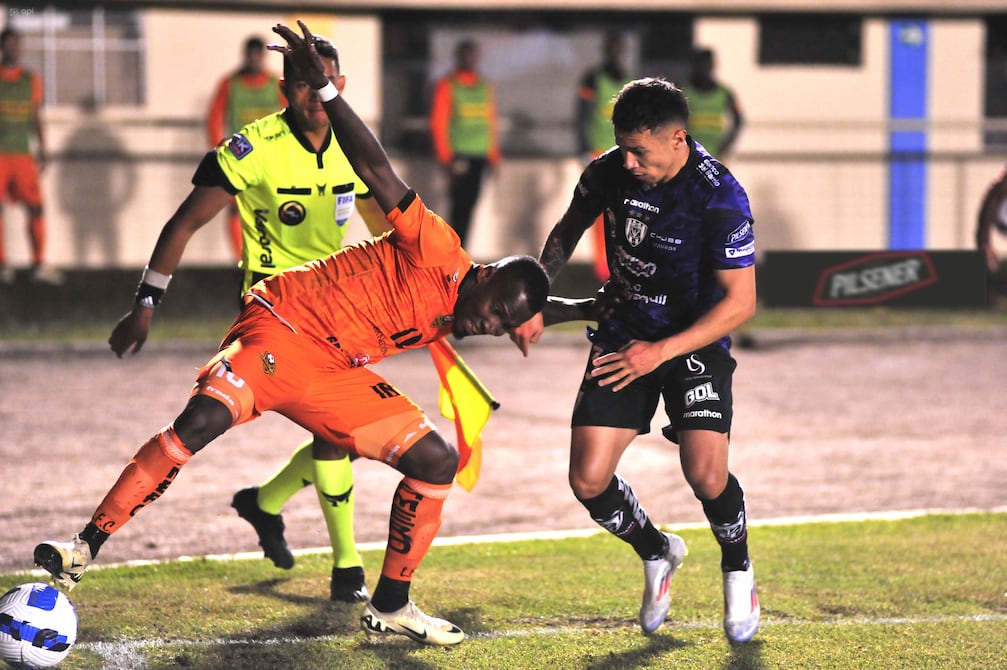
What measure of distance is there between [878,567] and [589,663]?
1.85 metres

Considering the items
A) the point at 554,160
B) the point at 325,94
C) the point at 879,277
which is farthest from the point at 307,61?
the point at 554,160

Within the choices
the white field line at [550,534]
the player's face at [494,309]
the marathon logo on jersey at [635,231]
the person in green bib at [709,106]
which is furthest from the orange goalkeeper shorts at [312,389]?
the person in green bib at [709,106]

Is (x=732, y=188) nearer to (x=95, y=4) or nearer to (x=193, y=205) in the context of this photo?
(x=193, y=205)

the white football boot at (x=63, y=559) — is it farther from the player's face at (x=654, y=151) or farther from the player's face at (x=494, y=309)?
the player's face at (x=654, y=151)

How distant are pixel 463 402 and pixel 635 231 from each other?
1.00m

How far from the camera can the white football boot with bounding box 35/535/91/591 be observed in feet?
15.8

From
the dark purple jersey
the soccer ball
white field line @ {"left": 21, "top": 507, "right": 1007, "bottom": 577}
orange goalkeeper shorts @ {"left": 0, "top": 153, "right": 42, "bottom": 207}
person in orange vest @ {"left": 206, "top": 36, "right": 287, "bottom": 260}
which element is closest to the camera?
the soccer ball

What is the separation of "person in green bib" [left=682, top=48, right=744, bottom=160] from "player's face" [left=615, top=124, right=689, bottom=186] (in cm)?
1094

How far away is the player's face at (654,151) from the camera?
17.0ft

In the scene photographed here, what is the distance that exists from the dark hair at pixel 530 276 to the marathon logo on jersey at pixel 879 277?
7.60 ft

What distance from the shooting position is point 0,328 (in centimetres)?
1370

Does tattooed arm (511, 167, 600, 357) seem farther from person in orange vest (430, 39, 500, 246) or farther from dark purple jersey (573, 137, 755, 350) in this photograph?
person in orange vest (430, 39, 500, 246)

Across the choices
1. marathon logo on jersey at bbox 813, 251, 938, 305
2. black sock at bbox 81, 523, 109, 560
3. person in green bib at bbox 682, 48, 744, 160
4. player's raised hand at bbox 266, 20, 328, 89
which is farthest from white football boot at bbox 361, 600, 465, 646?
person in green bib at bbox 682, 48, 744, 160

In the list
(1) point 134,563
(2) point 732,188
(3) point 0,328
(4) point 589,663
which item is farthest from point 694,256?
(3) point 0,328
